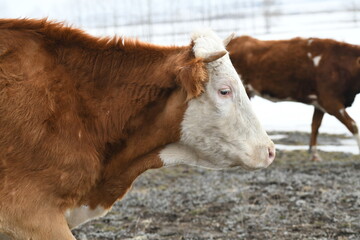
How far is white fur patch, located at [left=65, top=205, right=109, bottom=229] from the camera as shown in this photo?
12.1ft

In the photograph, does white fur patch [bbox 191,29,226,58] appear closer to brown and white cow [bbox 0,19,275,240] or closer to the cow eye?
brown and white cow [bbox 0,19,275,240]

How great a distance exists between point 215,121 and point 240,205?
338 centimetres

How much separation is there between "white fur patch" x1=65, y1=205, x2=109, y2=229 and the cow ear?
932 mm

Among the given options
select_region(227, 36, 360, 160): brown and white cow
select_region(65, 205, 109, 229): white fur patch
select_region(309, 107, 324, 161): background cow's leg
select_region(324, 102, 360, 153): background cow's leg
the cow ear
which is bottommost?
select_region(309, 107, 324, 161): background cow's leg

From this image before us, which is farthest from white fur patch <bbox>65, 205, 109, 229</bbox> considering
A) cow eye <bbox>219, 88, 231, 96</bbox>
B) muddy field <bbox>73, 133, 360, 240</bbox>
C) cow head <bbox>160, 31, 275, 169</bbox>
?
muddy field <bbox>73, 133, 360, 240</bbox>

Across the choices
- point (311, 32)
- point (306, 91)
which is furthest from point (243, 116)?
point (311, 32)

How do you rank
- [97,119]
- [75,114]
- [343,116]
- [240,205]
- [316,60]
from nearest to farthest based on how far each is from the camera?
[75,114], [97,119], [240,205], [343,116], [316,60]

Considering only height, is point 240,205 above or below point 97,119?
below

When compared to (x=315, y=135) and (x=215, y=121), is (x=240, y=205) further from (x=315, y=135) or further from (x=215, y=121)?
(x=315, y=135)

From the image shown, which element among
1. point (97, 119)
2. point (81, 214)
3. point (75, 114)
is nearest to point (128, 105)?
point (97, 119)

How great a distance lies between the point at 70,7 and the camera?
45344 millimetres

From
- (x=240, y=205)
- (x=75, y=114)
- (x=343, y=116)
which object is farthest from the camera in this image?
(x=343, y=116)

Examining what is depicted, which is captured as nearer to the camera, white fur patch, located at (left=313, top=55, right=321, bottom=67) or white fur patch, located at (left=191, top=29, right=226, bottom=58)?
white fur patch, located at (left=191, top=29, right=226, bottom=58)

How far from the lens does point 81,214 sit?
379cm
